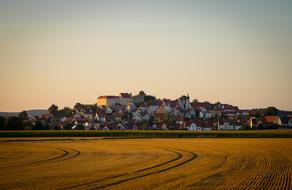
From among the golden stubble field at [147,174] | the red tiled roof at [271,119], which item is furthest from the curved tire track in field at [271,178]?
the red tiled roof at [271,119]

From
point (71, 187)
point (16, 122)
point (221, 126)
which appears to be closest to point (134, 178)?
point (71, 187)

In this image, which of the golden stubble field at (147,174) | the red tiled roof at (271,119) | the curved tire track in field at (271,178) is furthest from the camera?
the red tiled roof at (271,119)

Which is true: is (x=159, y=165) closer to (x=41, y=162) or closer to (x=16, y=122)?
(x=41, y=162)

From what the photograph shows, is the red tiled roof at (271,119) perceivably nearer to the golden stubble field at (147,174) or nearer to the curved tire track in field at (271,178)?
→ the golden stubble field at (147,174)

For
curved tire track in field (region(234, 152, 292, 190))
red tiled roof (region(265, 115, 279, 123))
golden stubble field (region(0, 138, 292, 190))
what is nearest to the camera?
curved tire track in field (region(234, 152, 292, 190))

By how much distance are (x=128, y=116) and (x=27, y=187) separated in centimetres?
16992

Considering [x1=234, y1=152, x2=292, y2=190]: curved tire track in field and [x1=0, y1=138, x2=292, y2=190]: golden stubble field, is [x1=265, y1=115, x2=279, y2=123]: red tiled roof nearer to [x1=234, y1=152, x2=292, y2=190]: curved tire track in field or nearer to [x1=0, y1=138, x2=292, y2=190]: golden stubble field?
[x1=0, y1=138, x2=292, y2=190]: golden stubble field

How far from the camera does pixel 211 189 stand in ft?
72.1

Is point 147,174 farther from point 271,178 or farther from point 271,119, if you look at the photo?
point 271,119

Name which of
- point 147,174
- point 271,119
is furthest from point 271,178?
point 271,119

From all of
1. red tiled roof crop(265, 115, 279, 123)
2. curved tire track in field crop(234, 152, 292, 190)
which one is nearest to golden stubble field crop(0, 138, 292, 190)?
curved tire track in field crop(234, 152, 292, 190)

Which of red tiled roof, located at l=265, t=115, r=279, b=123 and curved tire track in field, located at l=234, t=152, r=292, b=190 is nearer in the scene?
curved tire track in field, located at l=234, t=152, r=292, b=190

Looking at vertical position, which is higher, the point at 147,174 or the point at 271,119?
the point at 271,119

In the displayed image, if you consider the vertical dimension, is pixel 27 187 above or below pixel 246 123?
below
